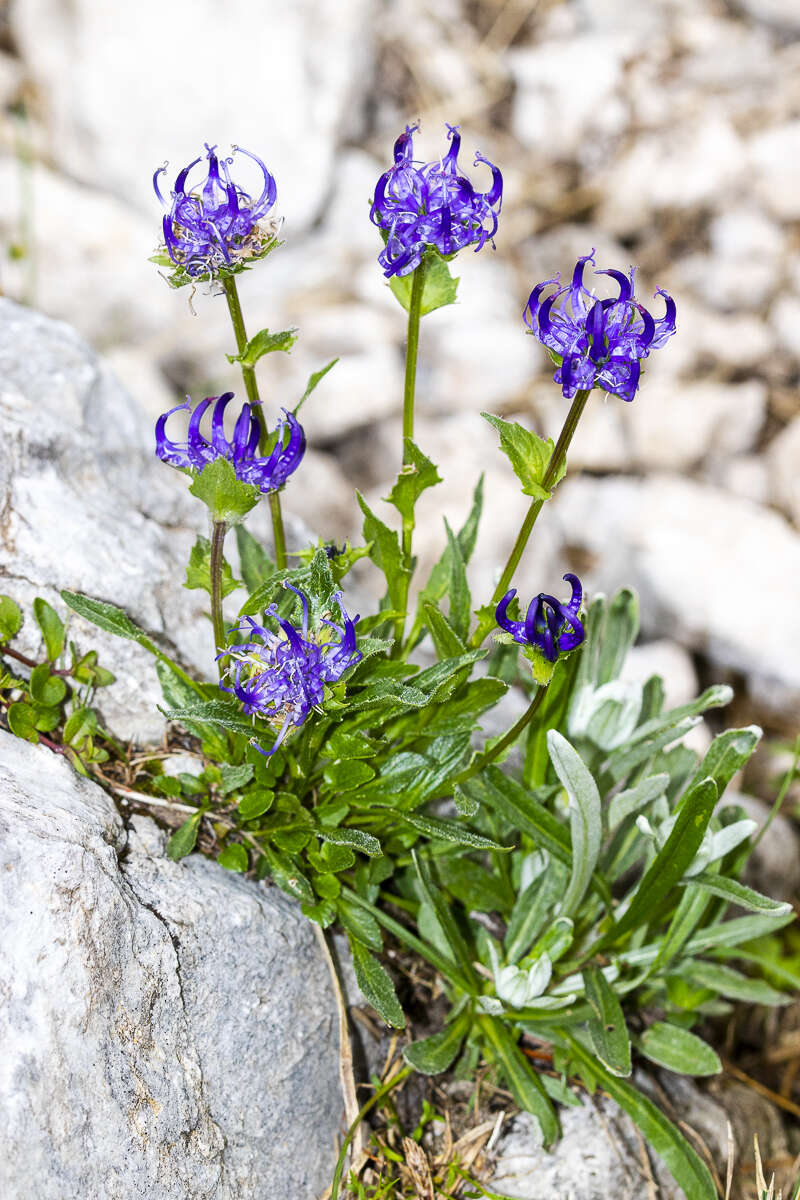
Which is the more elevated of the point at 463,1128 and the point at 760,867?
the point at 760,867

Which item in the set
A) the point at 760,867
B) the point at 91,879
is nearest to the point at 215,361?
the point at 760,867

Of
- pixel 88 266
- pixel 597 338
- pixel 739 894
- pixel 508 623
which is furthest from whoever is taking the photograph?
pixel 88 266

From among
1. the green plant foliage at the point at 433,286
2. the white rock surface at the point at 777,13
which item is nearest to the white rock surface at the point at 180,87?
the white rock surface at the point at 777,13

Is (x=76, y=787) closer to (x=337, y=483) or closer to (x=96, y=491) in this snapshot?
(x=96, y=491)

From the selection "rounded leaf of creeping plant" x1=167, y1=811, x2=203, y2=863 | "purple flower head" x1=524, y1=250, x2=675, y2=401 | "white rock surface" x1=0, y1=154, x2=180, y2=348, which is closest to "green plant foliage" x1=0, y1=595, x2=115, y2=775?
"rounded leaf of creeping plant" x1=167, y1=811, x2=203, y2=863

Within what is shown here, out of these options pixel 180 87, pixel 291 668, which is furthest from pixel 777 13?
pixel 291 668

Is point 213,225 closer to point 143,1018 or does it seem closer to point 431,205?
point 431,205

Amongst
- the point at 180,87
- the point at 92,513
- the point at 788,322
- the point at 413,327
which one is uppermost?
the point at 788,322

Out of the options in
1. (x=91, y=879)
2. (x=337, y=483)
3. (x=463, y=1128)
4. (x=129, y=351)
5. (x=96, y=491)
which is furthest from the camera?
(x=129, y=351)
